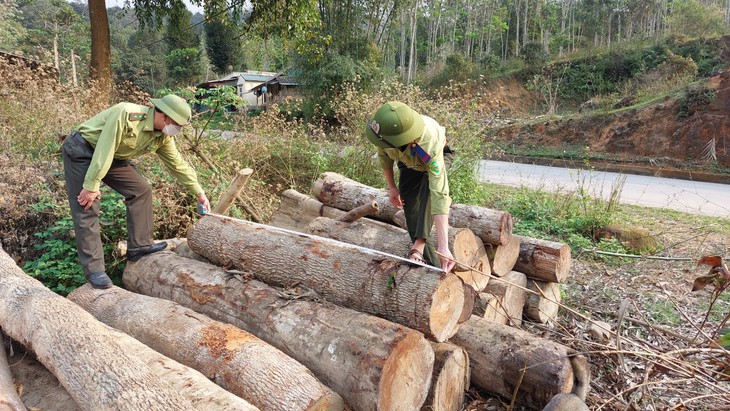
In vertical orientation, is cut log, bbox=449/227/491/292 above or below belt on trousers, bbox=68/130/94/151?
below

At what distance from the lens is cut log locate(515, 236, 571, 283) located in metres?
3.85

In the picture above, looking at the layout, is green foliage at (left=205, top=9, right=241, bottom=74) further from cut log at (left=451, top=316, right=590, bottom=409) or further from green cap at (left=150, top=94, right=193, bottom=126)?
cut log at (left=451, top=316, right=590, bottom=409)

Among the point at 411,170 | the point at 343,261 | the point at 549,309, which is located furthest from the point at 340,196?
the point at 549,309

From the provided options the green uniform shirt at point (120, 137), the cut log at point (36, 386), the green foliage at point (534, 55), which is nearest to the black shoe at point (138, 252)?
the green uniform shirt at point (120, 137)

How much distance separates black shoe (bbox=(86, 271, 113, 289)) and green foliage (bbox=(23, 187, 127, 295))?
614 mm

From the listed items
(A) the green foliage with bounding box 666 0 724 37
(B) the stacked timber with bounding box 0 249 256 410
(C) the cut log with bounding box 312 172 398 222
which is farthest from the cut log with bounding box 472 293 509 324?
(A) the green foliage with bounding box 666 0 724 37

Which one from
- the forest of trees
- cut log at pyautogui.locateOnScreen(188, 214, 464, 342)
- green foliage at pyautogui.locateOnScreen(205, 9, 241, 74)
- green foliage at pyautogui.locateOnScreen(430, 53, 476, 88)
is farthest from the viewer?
green foliage at pyautogui.locateOnScreen(205, 9, 241, 74)

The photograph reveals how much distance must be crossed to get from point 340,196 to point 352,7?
22.2m

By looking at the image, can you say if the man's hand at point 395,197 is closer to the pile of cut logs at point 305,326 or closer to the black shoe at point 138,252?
the pile of cut logs at point 305,326

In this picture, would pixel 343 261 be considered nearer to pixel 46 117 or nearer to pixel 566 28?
pixel 46 117

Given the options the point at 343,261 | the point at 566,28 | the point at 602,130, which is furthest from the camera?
the point at 566,28

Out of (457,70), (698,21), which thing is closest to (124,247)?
(457,70)

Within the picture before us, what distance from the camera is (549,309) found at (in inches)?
153

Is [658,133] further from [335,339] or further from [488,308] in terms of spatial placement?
[335,339]
